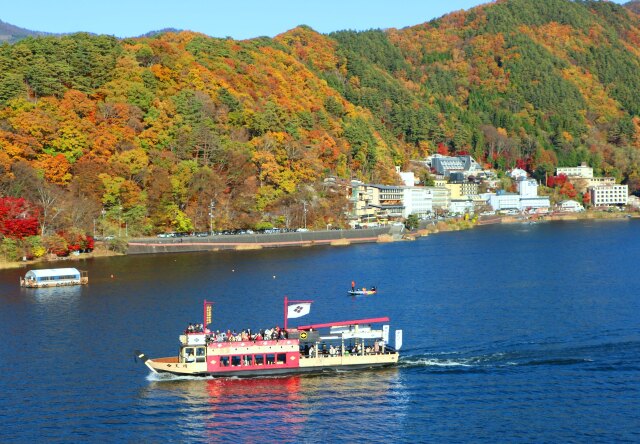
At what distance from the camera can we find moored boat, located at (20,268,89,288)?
75738mm

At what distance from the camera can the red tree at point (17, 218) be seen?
92.1 meters

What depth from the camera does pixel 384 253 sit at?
336ft

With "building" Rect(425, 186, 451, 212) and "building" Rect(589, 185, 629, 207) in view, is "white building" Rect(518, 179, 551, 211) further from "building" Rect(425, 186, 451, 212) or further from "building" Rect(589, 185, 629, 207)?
"building" Rect(425, 186, 451, 212)

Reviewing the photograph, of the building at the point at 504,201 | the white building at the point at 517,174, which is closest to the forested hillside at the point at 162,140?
the building at the point at 504,201

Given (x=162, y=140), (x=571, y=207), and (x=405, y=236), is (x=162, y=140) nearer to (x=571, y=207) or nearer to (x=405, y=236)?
(x=405, y=236)

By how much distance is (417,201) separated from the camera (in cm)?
15262

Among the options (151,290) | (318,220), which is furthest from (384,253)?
(151,290)

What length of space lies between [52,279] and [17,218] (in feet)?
65.6

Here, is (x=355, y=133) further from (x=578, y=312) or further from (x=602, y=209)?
(x=578, y=312)

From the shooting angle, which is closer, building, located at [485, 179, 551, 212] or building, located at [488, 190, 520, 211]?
building, located at [488, 190, 520, 211]

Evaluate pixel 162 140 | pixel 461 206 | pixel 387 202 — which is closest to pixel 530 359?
pixel 162 140

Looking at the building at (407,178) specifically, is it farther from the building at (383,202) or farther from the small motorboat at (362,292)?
the small motorboat at (362,292)

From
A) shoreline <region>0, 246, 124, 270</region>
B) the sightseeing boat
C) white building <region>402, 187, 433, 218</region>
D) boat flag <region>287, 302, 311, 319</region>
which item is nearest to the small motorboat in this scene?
boat flag <region>287, 302, 311, 319</region>

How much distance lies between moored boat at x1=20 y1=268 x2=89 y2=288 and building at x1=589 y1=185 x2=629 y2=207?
134384 millimetres
